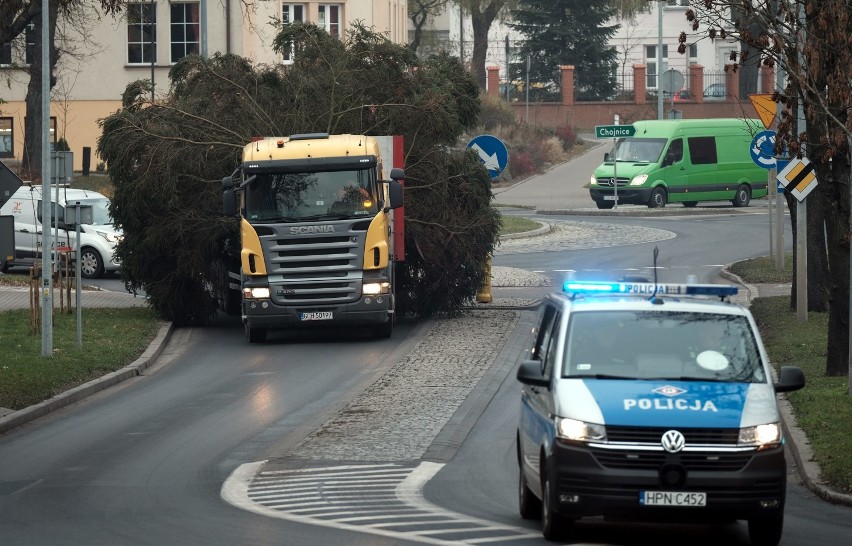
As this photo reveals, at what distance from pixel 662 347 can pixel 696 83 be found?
68165 mm

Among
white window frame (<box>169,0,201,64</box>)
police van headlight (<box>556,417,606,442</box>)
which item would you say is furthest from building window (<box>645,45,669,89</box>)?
police van headlight (<box>556,417,606,442</box>)

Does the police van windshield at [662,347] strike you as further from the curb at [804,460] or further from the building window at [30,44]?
the building window at [30,44]

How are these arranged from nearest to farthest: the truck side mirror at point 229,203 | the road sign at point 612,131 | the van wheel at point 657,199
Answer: the truck side mirror at point 229,203, the road sign at point 612,131, the van wheel at point 657,199

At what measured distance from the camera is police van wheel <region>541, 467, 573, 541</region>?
31.8ft

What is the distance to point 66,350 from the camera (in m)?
21.7

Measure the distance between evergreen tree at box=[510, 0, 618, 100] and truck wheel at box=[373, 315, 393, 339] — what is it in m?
53.7

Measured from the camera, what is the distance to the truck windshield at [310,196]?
2314cm

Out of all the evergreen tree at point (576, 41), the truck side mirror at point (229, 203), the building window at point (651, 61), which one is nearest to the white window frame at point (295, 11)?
the evergreen tree at point (576, 41)

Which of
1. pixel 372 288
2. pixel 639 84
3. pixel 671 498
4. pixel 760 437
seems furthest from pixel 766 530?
pixel 639 84

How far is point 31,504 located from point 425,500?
3.03 meters

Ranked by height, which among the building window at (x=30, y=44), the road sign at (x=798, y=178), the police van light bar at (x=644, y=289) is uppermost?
the building window at (x=30, y=44)

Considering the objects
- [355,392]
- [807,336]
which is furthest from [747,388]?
[807,336]

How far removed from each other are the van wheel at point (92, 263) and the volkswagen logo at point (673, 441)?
25.8m

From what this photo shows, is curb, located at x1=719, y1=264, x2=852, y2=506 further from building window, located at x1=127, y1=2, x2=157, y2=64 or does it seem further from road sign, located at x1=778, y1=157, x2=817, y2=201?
building window, located at x1=127, y1=2, x2=157, y2=64
